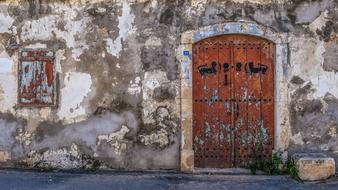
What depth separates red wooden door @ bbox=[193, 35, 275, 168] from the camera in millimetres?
8055

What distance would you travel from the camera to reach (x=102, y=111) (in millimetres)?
8031

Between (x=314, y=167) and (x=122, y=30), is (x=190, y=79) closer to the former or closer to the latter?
(x=122, y=30)

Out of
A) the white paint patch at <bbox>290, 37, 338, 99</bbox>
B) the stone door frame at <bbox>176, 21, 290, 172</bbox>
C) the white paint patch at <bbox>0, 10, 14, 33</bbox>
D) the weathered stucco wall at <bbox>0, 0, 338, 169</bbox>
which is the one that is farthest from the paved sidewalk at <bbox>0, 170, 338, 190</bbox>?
the white paint patch at <bbox>0, 10, 14, 33</bbox>

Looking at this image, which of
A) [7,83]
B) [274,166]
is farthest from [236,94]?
[7,83]

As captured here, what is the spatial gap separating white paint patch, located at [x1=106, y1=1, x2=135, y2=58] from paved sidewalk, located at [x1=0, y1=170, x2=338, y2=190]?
199cm

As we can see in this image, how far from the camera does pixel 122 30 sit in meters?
8.02

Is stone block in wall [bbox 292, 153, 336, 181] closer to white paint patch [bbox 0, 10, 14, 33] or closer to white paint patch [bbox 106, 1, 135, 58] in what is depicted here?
white paint patch [bbox 106, 1, 135, 58]

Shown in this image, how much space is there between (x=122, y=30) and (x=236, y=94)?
2116 mm

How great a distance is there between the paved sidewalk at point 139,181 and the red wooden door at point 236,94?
1.98ft

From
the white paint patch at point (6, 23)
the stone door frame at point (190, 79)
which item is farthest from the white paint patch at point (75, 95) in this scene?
the stone door frame at point (190, 79)

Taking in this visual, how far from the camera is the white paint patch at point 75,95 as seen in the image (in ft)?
26.4

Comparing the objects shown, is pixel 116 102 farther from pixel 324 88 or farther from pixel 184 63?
pixel 324 88

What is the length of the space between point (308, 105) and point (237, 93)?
1.14 m

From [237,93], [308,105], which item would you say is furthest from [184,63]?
[308,105]
